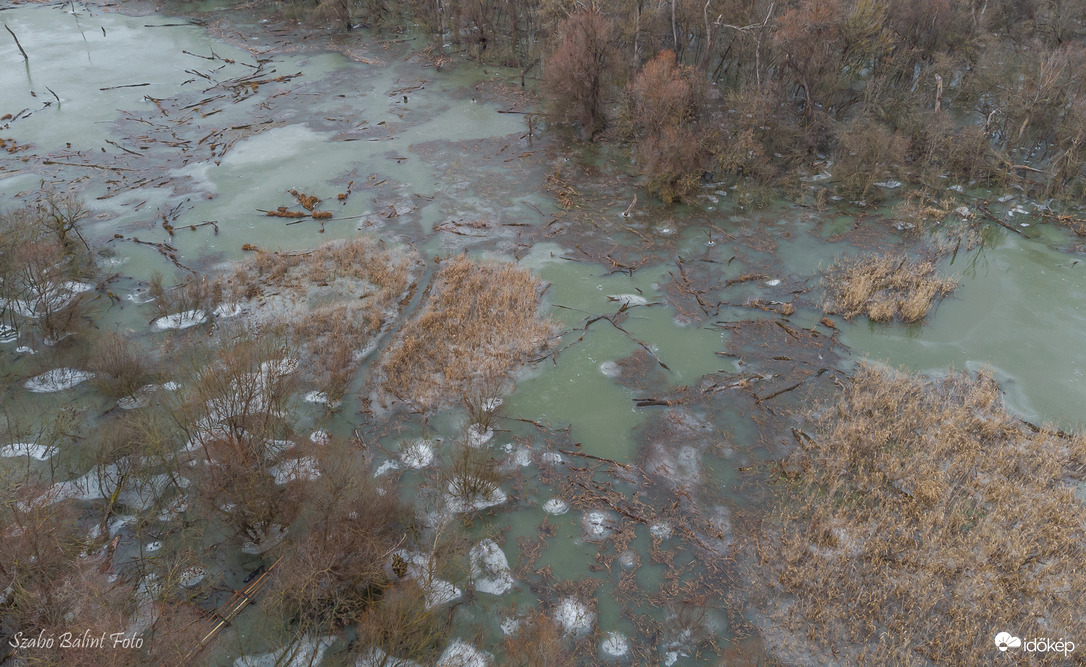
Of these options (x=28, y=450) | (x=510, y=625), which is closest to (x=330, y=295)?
(x=28, y=450)

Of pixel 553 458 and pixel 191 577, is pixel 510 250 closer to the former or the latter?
pixel 553 458

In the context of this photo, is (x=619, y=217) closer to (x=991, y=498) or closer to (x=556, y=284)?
(x=556, y=284)

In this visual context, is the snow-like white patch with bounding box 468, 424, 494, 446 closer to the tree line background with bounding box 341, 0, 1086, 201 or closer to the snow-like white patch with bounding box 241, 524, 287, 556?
the snow-like white patch with bounding box 241, 524, 287, 556

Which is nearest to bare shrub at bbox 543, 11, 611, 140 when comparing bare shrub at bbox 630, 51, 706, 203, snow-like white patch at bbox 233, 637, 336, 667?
bare shrub at bbox 630, 51, 706, 203

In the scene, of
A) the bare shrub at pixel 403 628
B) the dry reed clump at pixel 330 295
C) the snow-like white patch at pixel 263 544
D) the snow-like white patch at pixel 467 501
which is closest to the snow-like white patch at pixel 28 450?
the snow-like white patch at pixel 263 544

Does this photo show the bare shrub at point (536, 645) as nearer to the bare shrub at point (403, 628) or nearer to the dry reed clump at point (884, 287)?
the bare shrub at point (403, 628)

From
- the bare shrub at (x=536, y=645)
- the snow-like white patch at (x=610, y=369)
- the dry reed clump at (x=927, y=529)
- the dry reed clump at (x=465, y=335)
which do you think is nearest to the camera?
the bare shrub at (x=536, y=645)

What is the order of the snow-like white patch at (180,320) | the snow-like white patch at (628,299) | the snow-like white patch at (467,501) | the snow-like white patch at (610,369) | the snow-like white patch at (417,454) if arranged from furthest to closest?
the snow-like white patch at (628,299)
the snow-like white patch at (180,320)
the snow-like white patch at (610,369)
the snow-like white patch at (417,454)
the snow-like white patch at (467,501)

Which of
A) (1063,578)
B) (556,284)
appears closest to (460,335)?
(556,284)
